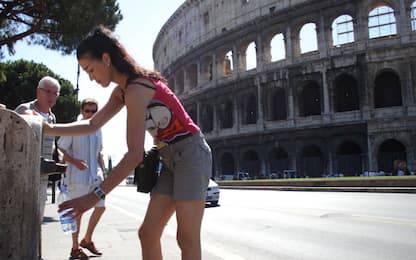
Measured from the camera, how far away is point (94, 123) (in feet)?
9.55

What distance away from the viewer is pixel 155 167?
2.61m

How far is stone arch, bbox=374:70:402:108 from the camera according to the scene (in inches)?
1171

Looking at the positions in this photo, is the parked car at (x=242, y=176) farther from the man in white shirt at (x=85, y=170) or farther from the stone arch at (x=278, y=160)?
the man in white shirt at (x=85, y=170)

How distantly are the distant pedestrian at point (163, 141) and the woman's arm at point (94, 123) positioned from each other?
0.19m

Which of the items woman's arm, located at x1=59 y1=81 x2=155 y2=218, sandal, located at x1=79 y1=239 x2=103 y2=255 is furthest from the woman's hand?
sandal, located at x1=79 y1=239 x2=103 y2=255

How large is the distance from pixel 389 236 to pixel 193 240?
492 cm

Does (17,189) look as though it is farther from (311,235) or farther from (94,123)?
(311,235)

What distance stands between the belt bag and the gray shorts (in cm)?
4

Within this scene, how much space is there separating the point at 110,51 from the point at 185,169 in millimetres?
817

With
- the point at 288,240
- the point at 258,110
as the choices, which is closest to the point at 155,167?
the point at 288,240

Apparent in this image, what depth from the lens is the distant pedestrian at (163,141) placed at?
241 cm

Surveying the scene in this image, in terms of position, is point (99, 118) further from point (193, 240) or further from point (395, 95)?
point (395, 95)

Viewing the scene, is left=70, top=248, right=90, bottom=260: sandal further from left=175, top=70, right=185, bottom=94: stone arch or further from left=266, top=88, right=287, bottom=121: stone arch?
left=175, top=70, right=185, bottom=94: stone arch

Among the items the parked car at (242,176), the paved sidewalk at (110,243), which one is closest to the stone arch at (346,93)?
the parked car at (242,176)
